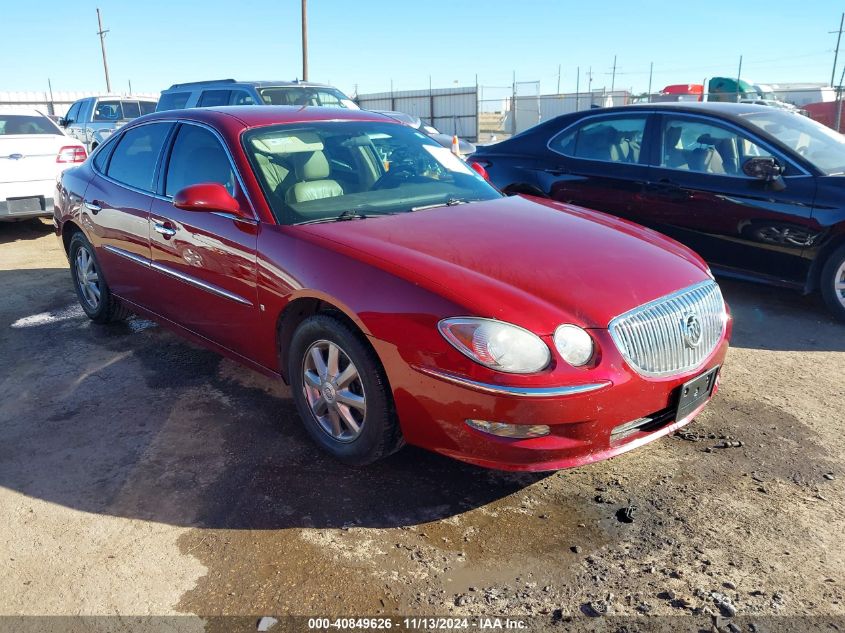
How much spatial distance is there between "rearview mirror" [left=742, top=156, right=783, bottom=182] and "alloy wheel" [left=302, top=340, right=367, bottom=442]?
3.88m

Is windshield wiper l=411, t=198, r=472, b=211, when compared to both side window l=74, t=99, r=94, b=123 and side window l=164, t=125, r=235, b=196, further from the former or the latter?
side window l=74, t=99, r=94, b=123

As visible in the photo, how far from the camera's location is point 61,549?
109 inches

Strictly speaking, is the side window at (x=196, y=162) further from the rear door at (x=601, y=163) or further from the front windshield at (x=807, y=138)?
the front windshield at (x=807, y=138)

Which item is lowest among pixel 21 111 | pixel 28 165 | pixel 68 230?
pixel 68 230

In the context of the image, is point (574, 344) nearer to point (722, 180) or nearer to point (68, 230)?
point (722, 180)

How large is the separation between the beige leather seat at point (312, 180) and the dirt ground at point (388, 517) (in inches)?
48.1

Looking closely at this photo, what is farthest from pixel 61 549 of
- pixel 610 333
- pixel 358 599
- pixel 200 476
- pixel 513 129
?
pixel 513 129

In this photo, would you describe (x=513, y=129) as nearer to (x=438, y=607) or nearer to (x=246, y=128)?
(x=246, y=128)

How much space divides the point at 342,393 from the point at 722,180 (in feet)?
13.1

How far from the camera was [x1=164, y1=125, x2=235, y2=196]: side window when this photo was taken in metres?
3.77

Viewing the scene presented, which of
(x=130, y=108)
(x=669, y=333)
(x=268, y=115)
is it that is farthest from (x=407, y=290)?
(x=130, y=108)

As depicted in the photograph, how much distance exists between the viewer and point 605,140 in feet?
21.0

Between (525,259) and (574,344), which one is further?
(525,259)

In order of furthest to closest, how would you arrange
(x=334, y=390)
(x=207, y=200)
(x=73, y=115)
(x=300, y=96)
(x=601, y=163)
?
(x=73, y=115) < (x=300, y=96) < (x=601, y=163) < (x=207, y=200) < (x=334, y=390)
